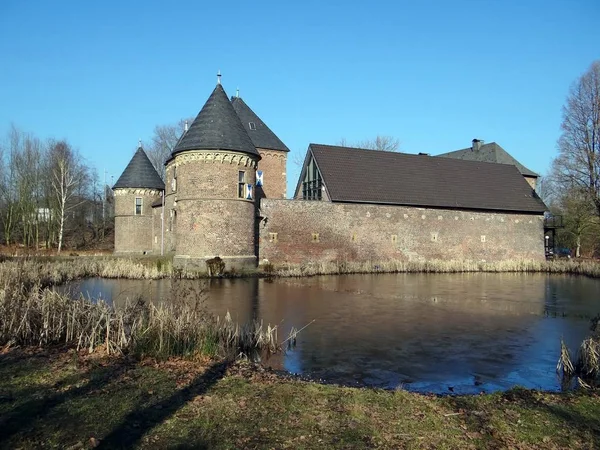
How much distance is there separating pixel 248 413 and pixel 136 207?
31249mm

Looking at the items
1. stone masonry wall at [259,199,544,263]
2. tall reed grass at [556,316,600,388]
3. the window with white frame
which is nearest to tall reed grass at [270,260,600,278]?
stone masonry wall at [259,199,544,263]

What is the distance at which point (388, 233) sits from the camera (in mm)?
30141

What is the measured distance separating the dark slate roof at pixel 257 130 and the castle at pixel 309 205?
9 centimetres

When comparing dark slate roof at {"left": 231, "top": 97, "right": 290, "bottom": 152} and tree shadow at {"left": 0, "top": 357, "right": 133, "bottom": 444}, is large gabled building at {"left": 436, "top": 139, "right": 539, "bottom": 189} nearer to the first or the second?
dark slate roof at {"left": 231, "top": 97, "right": 290, "bottom": 152}

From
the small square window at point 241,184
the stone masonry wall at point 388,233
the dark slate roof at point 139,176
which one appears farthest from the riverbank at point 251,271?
the dark slate roof at point 139,176

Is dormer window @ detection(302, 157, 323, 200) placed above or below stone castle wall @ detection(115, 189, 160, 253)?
above

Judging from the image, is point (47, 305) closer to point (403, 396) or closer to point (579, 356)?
point (403, 396)

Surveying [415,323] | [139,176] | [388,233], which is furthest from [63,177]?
[415,323]

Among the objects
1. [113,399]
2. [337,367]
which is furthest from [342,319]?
[113,399]

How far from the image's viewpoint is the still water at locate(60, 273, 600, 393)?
736 centimetres

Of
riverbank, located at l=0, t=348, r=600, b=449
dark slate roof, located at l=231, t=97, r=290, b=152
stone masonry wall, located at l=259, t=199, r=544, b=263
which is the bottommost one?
riverbank, located at l=0, t=348, r=600, b=449

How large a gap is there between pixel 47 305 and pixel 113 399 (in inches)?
130

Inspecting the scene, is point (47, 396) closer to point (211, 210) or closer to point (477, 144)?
point (211, 210)

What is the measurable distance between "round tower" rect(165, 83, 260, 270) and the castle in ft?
0.15
